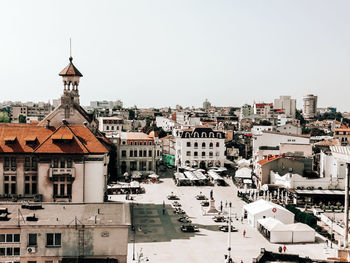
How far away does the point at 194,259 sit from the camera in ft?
142

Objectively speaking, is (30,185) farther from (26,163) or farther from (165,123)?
(165,123)

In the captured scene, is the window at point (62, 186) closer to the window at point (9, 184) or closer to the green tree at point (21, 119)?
the window at point (9, 184)

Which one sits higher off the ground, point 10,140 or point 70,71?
point 70,71

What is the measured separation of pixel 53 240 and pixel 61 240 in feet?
2.06

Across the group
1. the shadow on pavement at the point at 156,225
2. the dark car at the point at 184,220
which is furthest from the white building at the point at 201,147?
the dark car at the point at 184,220

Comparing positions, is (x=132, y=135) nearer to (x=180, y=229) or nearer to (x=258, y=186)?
(x=258, y=186)

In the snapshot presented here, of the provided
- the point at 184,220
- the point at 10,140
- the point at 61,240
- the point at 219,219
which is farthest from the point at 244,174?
the point at 61,240

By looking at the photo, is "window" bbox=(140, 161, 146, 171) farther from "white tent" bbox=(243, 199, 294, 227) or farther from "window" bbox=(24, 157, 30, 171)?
"window" bbox=(24, 157, 30, 171)

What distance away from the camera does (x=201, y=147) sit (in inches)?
4043

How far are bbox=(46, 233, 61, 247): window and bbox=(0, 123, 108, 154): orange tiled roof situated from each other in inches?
847

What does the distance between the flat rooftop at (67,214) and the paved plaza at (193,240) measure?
24.4 ft

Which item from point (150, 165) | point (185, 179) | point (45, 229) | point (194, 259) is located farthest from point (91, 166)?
point (150, 165)

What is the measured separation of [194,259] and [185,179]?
43.3 metres

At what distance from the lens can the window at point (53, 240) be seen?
Answer: 3266cm
